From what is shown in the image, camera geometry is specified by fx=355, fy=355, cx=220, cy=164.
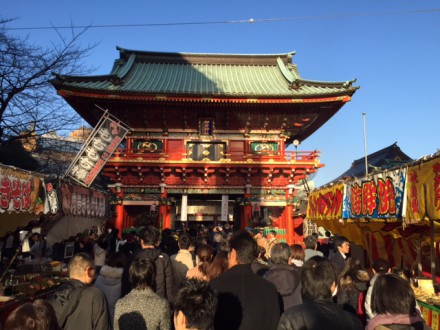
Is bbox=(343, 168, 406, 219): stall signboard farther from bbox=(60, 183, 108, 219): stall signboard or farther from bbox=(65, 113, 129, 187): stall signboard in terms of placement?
bbox=(65, 113, 129, 187): stall signboard

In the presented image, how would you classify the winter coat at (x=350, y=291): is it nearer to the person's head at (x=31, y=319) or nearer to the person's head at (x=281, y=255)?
the person's head at (x=281, y=255)

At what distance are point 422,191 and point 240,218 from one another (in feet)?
42.4

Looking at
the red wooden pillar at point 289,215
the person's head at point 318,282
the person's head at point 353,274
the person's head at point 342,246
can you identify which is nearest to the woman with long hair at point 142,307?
the person's head at point 318,282

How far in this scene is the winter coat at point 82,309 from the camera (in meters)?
3.26

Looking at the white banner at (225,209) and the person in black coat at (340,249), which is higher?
the white banner at (225,209)

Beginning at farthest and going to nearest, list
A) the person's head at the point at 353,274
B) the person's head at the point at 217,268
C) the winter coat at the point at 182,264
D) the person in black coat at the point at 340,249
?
1. the person in black coat at the point at 340,249
2. the winter coat at the point at 182,264
3. the person's head at the point at 353,274
4. the person's head at the point at 217,268

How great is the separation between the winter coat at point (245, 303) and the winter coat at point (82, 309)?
1.10 metres

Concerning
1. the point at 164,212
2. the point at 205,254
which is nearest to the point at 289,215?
the point at 164,212

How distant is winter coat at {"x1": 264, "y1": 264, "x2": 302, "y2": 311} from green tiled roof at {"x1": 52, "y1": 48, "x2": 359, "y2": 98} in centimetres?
1307

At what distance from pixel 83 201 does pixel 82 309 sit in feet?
24.7

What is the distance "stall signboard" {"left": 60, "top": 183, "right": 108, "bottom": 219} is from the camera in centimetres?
888

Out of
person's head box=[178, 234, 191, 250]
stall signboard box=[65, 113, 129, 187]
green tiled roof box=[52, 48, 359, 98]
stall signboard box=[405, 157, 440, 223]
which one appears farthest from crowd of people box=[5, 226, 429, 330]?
green tiled roof box=[52, 48, 359, 98]

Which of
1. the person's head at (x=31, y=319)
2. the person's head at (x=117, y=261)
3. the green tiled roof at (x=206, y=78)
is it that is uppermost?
the green tiled roof at (x=206, y=78)

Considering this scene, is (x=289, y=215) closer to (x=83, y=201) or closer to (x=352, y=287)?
(x=83, y=201)
